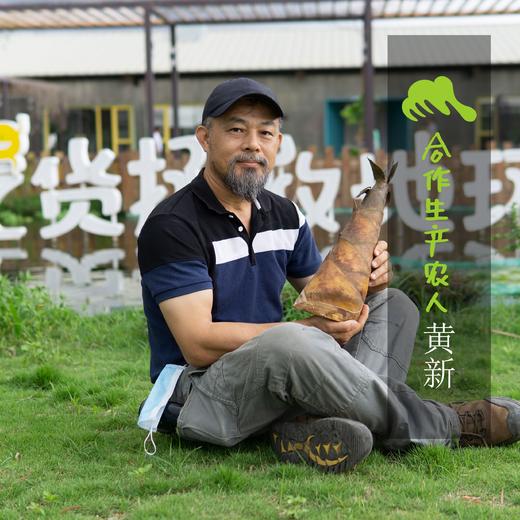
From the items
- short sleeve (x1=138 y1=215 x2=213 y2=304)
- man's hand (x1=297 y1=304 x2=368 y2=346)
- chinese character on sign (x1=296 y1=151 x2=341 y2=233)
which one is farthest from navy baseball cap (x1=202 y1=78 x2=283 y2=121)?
chinese character on sign (x1=296 y1=151 x2=341 y2=233)

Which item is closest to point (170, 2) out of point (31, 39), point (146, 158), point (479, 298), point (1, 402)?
point (146, 158)

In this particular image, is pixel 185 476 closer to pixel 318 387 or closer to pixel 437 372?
pixel 318 387

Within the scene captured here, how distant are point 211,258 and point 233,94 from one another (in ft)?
1.99

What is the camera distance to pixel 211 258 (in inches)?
124

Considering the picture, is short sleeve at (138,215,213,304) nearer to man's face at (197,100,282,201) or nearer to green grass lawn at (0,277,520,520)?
man's face at (197,100,282,201)

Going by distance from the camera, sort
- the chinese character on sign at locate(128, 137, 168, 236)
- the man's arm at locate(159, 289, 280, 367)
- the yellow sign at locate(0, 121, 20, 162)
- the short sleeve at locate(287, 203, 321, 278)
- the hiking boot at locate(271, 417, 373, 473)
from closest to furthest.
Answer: the hiking boot at locate(271, 417, 373, 473) < the man's arm at locate(159, 289, 280, 367) < the short sleeve at locate(287, 203, 321, 278) < the chinese character on sign at locate(128, 137, 168, 236) < the yellow sign at locate(0, 121, 20, 162)

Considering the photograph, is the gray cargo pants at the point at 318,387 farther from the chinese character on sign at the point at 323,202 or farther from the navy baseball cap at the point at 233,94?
the chinese character on sign at the point at 323,202

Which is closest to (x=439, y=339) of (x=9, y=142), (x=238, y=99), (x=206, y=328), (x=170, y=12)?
(x=206, y=328)

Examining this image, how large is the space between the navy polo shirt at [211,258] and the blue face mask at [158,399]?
3.3 inches

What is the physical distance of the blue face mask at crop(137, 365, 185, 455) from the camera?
10.2 ft

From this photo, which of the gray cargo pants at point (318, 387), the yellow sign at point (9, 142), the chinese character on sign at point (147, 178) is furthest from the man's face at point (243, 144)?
the yellow sign at point (9, 142)

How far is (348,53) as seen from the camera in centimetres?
2036

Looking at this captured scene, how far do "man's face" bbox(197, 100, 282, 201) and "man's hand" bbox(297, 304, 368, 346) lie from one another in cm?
57

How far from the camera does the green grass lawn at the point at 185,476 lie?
2.63 m
